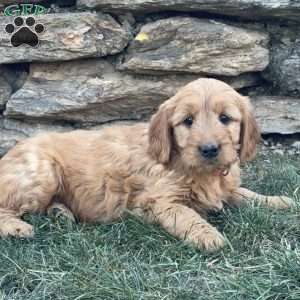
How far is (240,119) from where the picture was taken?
4.30 metres

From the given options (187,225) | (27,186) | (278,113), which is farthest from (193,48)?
(187,225)

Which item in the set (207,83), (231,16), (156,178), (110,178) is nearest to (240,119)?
(207,83)

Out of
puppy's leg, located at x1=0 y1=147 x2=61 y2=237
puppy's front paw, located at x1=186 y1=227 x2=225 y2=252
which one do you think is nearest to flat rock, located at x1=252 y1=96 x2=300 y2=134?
puppy's leg, located at x1=0 y1=147 x2=61 y2=237

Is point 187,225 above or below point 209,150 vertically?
below

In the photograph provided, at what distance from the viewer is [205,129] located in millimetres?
4055

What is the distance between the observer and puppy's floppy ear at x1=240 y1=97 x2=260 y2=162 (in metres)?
4.34

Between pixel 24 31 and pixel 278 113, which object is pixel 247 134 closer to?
pixel 278 113

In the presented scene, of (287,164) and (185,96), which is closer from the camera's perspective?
(185,96)

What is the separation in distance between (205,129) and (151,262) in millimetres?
921

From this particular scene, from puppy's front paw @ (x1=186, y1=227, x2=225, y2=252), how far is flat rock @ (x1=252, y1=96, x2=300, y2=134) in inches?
88.7

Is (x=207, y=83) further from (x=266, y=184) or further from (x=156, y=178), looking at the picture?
(x=266, y=184)

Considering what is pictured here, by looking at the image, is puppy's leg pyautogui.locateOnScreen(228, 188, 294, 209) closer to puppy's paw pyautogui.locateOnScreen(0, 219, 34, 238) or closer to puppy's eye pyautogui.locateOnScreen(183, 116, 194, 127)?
puppy's eye pyautogui.locateOnScreen(183, 116, 194, 127)

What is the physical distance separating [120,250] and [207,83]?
4.04 feet

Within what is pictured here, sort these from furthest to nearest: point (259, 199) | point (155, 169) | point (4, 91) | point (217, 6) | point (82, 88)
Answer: point (4, 91) < point (82, 88) < point (217, 6) < point (259, 199) < point (155, 169)
